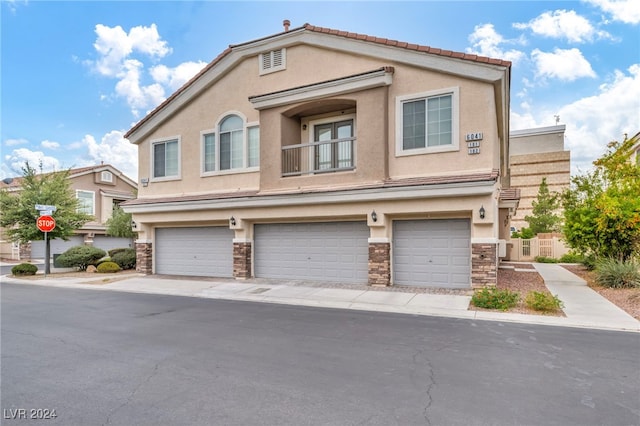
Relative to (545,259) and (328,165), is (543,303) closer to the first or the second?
(328,165)

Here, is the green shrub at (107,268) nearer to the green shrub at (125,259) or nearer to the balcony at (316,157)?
the green shrub at (125,259)

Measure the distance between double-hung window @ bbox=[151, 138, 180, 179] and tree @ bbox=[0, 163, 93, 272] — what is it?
606 cm

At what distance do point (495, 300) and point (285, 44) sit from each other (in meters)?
11.4

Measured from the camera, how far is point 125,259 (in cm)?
1981

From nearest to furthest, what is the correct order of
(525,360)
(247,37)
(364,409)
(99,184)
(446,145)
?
(364,409) → (525,360) → (446,145) → (247,37) → (99,184)

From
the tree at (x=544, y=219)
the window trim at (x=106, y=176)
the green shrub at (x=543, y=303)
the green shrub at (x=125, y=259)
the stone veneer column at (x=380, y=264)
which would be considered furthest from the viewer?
the window trim at (x=106, y=176)

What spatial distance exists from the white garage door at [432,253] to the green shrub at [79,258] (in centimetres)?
1633

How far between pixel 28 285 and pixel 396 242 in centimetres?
1514

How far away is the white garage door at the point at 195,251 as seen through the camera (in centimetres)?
1597

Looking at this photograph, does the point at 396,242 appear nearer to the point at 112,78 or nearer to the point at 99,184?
the point at 112,78

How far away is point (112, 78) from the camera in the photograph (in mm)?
24250

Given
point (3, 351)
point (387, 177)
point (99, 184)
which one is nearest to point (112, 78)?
point (99, 184)

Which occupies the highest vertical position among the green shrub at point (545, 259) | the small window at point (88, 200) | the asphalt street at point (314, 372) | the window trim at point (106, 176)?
the window trim at point (106, 176)

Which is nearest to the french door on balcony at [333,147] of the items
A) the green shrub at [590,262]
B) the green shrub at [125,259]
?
the green shrub at [590,262]
